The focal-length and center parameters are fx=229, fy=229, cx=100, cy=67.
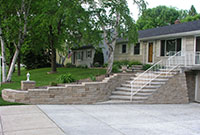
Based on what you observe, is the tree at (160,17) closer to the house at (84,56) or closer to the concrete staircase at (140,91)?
the house at (84,56)

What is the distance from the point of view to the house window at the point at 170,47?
1658 centimetres

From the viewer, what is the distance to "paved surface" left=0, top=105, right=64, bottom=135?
6035 millimetres

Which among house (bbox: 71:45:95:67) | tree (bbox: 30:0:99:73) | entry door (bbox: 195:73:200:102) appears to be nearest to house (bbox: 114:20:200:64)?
entry door (bbox: 195:73:200:102)

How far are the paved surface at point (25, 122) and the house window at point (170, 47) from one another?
11387 millimetres

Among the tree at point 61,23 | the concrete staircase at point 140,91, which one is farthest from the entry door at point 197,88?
the tree at point 61,23

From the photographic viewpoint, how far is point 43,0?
652 inches

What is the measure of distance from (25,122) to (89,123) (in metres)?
1.95

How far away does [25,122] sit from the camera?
6992 millimetres

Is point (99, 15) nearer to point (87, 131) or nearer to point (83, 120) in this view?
point (83, 120)

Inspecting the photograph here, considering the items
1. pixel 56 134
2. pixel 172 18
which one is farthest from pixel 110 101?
pixel 172 18

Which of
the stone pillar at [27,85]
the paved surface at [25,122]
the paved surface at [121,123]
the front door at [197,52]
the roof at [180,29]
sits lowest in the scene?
the paved surface at [121,123]

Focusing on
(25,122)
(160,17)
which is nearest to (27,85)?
(25,122)

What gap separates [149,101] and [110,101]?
2148mm

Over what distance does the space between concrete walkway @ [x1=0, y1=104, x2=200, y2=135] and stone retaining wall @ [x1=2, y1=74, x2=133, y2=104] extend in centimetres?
110
